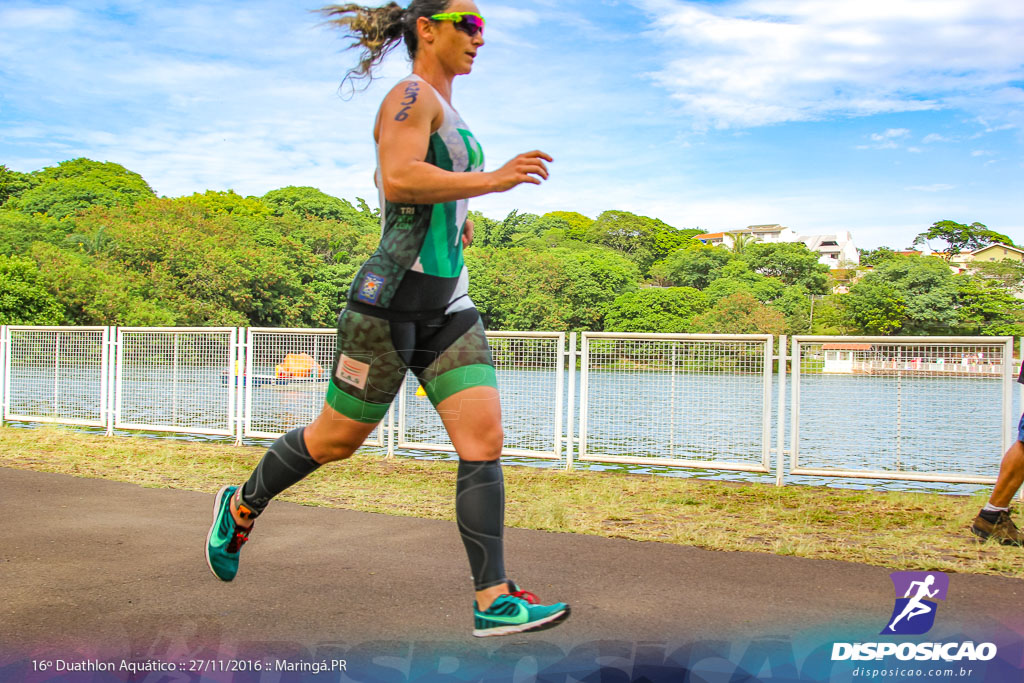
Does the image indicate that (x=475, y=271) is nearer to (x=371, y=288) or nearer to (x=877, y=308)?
(x=877, y=308)

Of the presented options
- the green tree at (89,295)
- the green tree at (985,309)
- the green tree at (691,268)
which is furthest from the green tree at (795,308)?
the green tree at (89,295)

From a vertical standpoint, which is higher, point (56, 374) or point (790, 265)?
point (790, 265)

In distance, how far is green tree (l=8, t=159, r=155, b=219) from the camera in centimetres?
9312

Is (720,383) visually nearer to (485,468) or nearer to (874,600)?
(874,600)

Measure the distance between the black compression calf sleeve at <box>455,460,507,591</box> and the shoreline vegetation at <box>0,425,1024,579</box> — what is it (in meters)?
2.79

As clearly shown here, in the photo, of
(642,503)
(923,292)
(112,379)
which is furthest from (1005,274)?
(642,503)

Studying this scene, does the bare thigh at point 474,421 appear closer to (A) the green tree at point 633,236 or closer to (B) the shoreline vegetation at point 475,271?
(B) the shoreline vegetation at point 475,271

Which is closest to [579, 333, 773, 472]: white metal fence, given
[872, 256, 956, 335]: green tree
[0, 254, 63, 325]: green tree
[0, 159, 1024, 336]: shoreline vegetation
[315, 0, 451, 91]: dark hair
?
[315, 0, 451, 91]: dark hair

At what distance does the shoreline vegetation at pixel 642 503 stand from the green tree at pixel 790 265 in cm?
12870

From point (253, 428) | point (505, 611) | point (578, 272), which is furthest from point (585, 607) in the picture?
point (578, 272)

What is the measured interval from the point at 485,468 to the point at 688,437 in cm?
672

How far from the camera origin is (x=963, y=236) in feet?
482

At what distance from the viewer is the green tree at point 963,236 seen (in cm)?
14588

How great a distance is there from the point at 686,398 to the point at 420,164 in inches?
277
